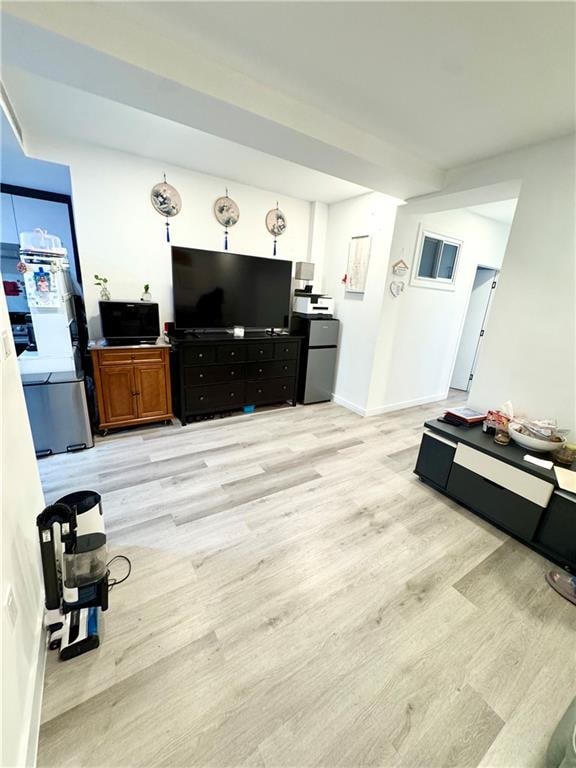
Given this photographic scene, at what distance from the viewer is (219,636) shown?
1354 mm

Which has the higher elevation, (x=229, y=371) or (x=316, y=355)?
(x=316, y=355)

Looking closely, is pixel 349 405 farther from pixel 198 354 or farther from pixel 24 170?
pixel 24 170

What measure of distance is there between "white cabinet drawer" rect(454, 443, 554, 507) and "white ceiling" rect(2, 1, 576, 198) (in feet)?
7.05

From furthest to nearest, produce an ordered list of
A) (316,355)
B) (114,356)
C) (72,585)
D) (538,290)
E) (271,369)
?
(316,355) < (271,369) < (114,356) < (538,290) < (72,585)

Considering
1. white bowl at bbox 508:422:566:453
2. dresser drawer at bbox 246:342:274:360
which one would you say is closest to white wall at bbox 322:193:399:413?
dresser drawer at bbox 246:342:274:360

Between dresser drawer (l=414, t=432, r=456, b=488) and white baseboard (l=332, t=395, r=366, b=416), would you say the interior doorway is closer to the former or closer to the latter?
white baseboard (l=332, t=395, r=366, b=416)

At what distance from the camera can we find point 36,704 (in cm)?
107

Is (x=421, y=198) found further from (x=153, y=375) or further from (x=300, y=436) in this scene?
(x=153, y=375)

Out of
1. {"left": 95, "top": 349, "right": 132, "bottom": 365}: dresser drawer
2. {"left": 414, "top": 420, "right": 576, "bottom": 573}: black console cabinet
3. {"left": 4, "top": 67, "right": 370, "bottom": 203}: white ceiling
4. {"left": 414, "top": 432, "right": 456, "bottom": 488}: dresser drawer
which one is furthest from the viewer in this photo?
{"left": 95, "top": 349, "right": 132, "bottom": 365}: dresser drawer

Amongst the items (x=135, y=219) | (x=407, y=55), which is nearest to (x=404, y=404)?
(x=407, y=55)

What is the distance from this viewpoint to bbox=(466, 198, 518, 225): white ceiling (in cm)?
352

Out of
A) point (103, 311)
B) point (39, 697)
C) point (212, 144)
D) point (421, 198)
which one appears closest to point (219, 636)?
point (39, 697)

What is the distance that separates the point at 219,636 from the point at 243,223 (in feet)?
12.6

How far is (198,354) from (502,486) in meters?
2.80
